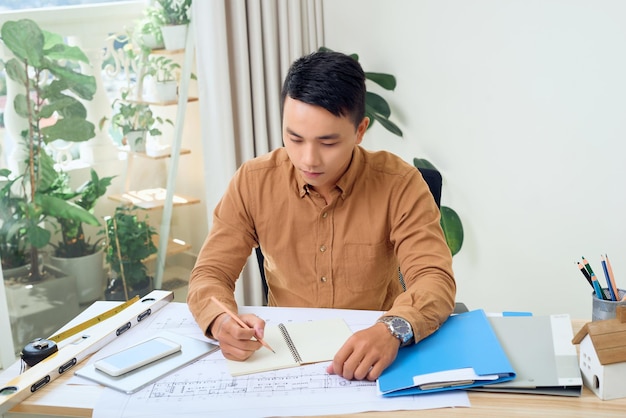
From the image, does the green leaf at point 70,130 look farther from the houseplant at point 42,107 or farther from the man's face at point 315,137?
the man's face at point 315,137

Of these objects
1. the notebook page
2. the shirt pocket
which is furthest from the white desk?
the shirt pocket

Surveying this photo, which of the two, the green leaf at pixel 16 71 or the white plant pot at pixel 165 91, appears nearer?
the green leaf at pixel 16 71

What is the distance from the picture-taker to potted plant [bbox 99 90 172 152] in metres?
2.80

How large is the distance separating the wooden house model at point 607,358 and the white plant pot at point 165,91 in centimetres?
211

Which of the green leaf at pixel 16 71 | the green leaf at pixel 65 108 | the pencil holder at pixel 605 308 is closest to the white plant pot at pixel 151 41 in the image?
the green leaf at pixel 65 108

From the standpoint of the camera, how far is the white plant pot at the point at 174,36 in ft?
9.25

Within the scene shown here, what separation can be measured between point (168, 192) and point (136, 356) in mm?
1738

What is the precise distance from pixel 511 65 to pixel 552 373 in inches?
64.3

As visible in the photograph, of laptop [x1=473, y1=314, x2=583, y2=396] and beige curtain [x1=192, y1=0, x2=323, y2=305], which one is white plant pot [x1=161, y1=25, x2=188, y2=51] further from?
laptop [x1=473, y1=314, x2=583, y2=396]

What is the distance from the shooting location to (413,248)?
1.55 meters

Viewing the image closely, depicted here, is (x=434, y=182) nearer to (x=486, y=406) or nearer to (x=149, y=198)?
(x=486, y=406)

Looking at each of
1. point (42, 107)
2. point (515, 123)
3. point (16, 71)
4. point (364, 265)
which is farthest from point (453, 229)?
point (16, 71)

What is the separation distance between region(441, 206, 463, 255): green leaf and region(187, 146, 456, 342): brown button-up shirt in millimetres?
991

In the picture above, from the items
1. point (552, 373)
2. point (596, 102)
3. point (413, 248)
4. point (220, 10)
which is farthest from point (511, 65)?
point (552, 373)
